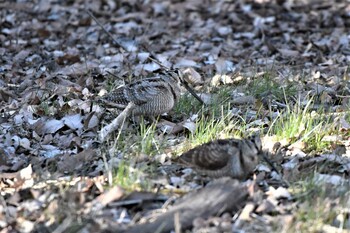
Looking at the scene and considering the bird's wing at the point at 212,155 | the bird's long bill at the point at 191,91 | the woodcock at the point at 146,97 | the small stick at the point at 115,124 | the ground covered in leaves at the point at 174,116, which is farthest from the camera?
the bird's long bill at the point at 191,91

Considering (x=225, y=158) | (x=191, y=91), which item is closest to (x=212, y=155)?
(x=225, y=158)

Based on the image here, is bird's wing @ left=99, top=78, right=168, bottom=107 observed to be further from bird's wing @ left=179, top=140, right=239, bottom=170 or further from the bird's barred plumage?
bird's wing @ left=179, top=140, right=239, bottom=170

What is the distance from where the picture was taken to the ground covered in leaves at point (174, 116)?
14.3ft

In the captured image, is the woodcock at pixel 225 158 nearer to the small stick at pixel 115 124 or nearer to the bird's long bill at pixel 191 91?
the small stick at pixel 115 124

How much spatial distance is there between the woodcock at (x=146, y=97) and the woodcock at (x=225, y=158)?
124cm

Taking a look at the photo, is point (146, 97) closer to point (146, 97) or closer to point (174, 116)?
→ point (146, 97)

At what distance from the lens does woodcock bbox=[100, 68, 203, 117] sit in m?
6.04

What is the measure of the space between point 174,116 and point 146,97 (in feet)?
2.00

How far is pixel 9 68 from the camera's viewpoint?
8164mm

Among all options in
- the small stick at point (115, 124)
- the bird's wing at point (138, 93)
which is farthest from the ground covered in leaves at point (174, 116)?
the bird's wing at point (138, 93)

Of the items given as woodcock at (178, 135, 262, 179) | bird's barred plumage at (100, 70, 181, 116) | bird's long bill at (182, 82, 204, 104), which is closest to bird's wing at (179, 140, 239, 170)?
woodcock at (178, 135, 262, 179)

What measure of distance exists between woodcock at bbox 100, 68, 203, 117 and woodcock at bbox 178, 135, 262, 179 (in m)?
1.24

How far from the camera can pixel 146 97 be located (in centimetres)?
→ 603

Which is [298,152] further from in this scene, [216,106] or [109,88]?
[109,88]
